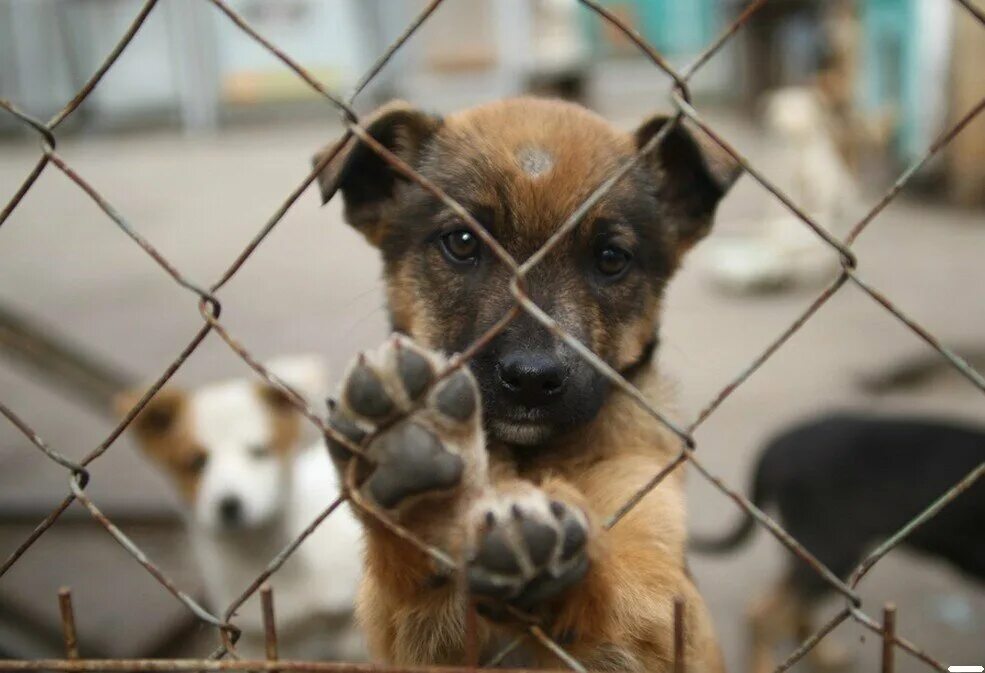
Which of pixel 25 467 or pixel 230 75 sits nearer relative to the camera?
pixel 25 467

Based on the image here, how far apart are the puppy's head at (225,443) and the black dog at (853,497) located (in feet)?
6.58

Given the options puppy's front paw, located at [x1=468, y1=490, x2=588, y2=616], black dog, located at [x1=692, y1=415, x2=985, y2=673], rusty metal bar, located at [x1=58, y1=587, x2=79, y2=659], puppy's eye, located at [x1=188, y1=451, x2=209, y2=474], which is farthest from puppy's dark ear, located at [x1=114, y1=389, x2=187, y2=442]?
puppy's front paw, located at [x1=468, y1=490, x2=588, y2=616]

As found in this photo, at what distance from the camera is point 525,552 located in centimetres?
144

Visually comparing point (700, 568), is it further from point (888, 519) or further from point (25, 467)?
point (25, 467)

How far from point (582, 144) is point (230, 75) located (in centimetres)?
1820

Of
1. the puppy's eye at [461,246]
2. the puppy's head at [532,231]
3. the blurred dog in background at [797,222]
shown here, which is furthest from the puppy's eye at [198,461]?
the blurred dog in background at [797,222]

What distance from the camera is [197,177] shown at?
1476 cm

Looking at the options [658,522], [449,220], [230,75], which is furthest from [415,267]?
[230,75]

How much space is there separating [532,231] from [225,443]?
1999mm

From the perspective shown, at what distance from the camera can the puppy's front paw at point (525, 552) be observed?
4.71ft

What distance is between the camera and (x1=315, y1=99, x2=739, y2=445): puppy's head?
218cm

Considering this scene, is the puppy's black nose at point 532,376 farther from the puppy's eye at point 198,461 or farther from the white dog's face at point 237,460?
the puppy's eye at point 198,461

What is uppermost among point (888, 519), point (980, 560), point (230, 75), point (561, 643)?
point (230, 75)

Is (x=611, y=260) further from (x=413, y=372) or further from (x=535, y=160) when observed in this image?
(x=413, y=372)
